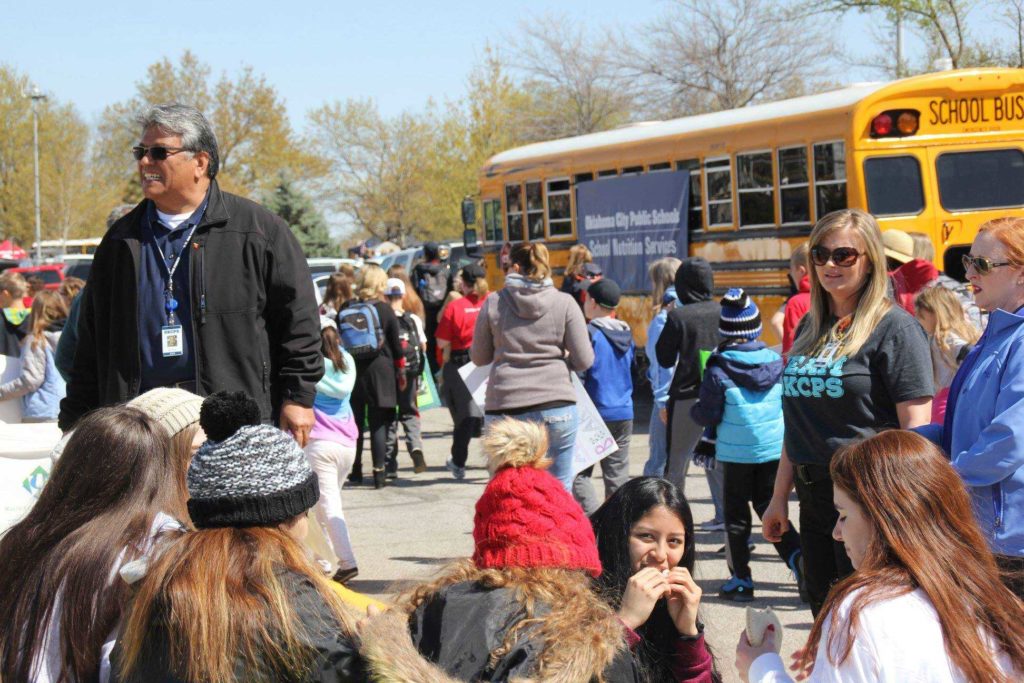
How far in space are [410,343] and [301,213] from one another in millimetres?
44684

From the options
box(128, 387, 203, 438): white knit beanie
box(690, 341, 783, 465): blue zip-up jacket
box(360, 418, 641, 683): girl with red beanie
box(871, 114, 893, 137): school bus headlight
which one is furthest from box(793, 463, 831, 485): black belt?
box(871, 114, 893, 137): school bus headlight

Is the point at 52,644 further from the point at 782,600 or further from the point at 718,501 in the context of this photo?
the point at 718,501

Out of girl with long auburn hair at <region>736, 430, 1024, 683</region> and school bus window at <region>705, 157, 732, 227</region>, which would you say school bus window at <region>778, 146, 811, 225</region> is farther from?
girl with long auburn hair at <region>736, 430, 1024, 683</region>

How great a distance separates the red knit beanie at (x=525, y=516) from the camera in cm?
283

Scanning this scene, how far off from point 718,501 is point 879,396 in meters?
3.41

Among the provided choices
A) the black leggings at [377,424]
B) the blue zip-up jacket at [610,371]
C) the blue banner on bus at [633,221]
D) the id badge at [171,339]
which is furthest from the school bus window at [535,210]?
the id badge at [171,339]

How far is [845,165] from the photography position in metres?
11.5

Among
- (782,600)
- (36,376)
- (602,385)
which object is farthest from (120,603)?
(36,376)

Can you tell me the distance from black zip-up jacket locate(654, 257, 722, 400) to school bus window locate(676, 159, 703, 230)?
6.29 meters

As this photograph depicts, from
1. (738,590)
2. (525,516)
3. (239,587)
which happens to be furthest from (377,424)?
(239,587)

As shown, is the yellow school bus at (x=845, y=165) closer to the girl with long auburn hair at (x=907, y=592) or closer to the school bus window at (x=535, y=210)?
the school bus window at (x=535, y=210)

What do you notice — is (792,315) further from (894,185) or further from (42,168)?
(42,168)

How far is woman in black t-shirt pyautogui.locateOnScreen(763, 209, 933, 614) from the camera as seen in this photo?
414 cm

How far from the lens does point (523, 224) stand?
56.2 feet
